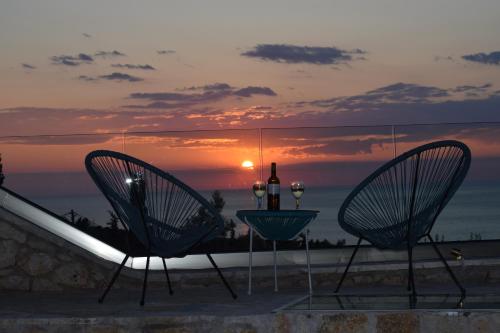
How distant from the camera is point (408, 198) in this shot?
4.91 m

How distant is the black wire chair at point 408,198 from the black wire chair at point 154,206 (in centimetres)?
92

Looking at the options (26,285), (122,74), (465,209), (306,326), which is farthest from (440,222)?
(122,74)

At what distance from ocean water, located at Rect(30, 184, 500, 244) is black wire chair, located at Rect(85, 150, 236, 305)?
115 centimetres

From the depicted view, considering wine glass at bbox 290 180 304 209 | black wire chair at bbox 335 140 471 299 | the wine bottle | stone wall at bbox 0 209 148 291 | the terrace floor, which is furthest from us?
wine glass at bbox 290 180 304 209

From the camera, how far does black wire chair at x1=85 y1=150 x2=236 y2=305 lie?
456 cm

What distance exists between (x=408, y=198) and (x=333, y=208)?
1.19 meters

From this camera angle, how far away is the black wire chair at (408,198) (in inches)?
184

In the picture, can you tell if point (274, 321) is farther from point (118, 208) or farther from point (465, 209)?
point (465, 209)

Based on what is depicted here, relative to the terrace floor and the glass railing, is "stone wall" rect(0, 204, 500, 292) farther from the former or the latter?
the terrace floor

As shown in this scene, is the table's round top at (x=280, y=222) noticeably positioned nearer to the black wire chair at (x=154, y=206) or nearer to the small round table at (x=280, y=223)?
the small round table at (x=280, y=223)

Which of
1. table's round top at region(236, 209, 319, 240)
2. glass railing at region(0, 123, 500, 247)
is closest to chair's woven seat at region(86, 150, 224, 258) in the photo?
table's round top at region(236, 209, 319, 240)

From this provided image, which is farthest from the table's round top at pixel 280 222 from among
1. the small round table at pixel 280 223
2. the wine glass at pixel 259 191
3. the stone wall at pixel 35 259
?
the stone wall at pixel 35 259

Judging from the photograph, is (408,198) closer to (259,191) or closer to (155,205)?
(259,191)

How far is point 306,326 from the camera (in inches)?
151
